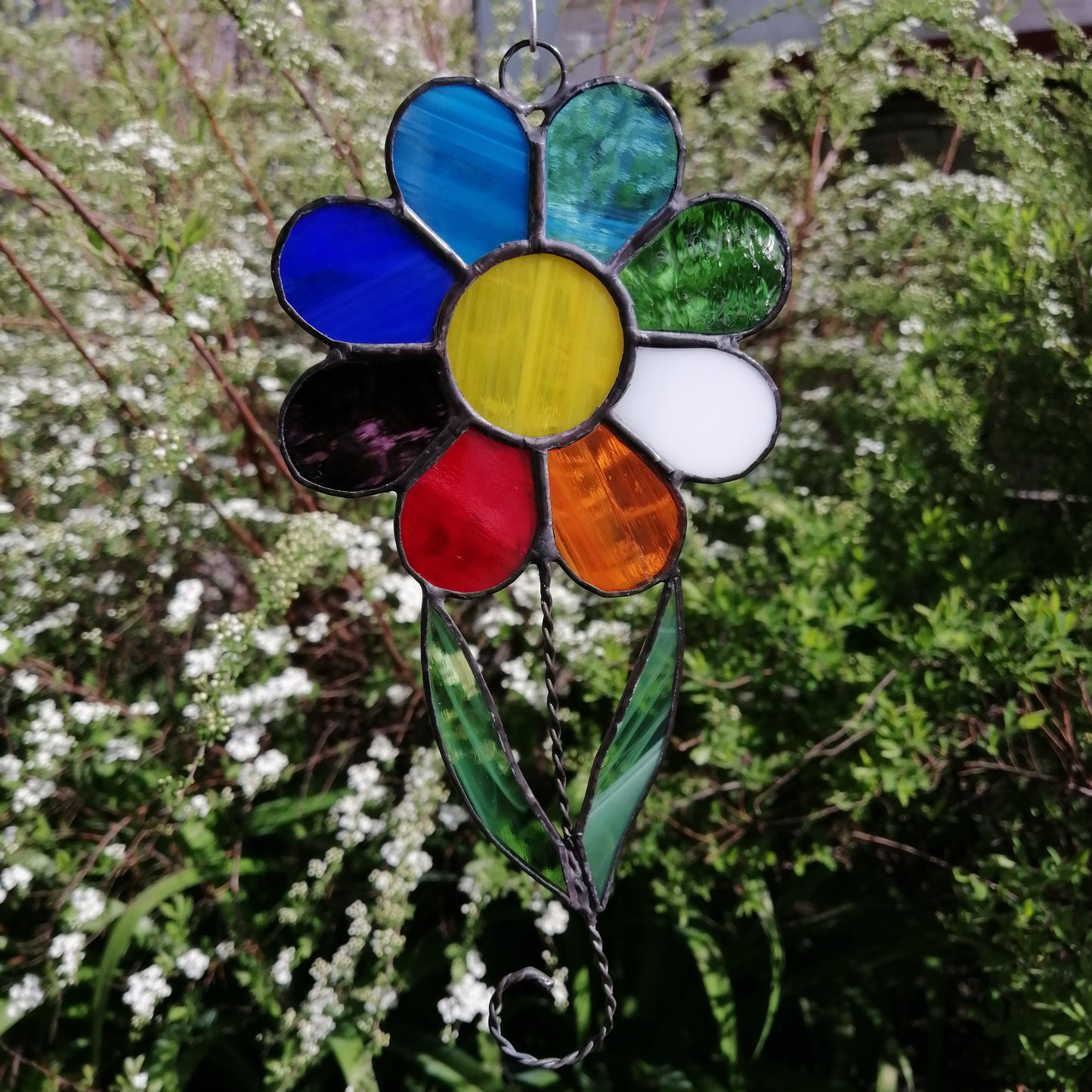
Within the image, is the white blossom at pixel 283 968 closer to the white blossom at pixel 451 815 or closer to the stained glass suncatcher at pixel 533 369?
the white blossom at pixel 451 815

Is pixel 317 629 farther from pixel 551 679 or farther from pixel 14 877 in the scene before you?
pixel 551 679

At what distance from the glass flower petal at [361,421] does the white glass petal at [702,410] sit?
0.15 meters

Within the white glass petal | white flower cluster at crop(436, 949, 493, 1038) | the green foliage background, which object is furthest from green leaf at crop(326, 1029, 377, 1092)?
the white glass petal

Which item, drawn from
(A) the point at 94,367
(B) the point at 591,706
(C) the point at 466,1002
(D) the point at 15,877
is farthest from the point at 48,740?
(B) the point at 591,706

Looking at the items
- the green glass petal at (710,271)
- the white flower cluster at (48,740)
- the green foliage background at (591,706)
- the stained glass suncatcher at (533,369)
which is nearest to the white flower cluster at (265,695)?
the green foliage background at (591,706)

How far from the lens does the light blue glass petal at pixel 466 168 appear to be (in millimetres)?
517

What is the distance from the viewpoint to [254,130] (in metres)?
2.01

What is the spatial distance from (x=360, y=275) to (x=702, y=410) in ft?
0.89

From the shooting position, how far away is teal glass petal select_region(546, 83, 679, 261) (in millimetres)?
526

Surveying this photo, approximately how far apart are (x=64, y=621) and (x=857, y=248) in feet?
6.06

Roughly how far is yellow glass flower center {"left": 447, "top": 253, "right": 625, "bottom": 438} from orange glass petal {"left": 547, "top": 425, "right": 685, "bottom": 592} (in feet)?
0.11

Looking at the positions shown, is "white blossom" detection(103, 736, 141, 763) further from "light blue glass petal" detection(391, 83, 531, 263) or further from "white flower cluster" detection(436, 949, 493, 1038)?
"light blue glass petal" detection(391, 83, 531, 263)

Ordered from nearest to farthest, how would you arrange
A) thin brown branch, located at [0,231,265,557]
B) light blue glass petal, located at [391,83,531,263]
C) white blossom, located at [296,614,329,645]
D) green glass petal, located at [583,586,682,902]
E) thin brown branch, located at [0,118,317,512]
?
light blue glass petal, located at [391,83,531,263]
green glass petal, located at [583,586,682,902]
thin brown branch, located at [0,118,317,512]
thin brown branch, located at [0,231,265,557]
white blossom, located at [296,614,329,645]

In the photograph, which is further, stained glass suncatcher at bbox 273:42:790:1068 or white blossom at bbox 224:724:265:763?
white blossom at bbox 224:724:265:763
